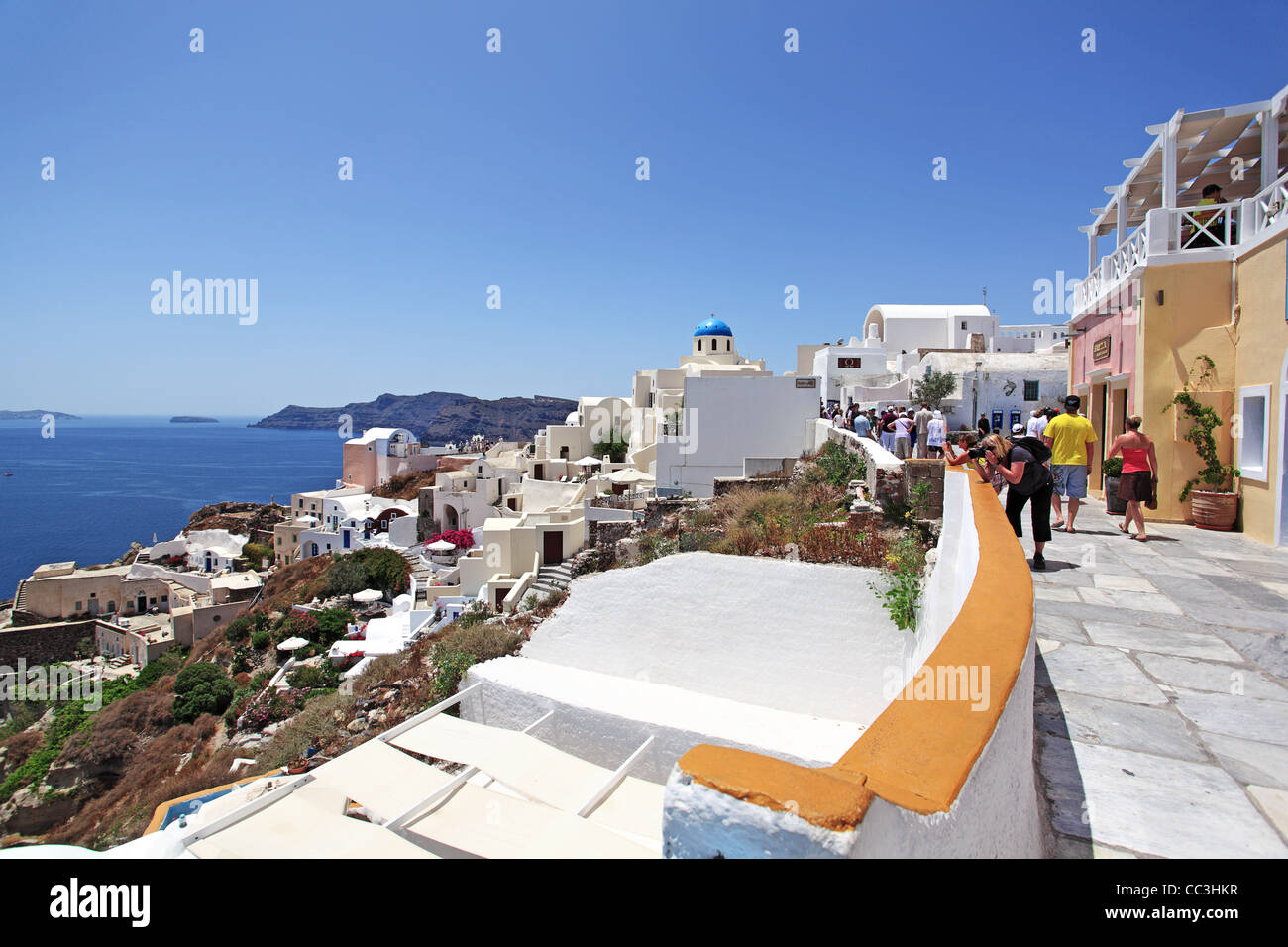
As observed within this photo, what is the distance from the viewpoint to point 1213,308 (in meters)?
8.23

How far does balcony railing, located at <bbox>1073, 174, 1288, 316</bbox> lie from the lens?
296 inches

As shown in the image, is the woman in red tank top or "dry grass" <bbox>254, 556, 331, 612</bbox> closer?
the woman in red tank top

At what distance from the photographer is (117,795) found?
17.7 m

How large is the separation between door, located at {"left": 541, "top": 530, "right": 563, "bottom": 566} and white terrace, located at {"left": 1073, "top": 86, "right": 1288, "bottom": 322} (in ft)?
49.3

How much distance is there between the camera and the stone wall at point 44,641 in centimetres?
3095

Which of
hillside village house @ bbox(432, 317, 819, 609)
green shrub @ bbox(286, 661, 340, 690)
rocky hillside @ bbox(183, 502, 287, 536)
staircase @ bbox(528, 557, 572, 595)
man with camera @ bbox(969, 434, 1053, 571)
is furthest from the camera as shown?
rocky hillside @ bbox(183, 502, 287, 536)

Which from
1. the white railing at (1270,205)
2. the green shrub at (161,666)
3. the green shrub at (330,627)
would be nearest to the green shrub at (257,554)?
the green shrub at (161,666)

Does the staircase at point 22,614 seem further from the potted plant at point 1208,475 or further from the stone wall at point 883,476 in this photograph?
the potted plant at point 1208,475

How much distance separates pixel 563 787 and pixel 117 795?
64.2ft

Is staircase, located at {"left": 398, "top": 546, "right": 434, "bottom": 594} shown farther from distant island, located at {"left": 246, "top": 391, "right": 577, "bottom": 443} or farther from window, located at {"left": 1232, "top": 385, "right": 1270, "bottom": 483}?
distant island, located at {"left": 246, "top": 391, "right": 577, "bottom": 443}

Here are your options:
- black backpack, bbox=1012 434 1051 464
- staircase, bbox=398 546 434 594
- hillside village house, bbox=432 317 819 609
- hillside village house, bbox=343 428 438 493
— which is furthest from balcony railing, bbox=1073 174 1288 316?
hillside village house, bbox=343 428 438 493
